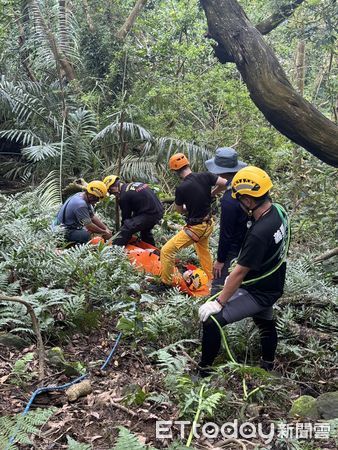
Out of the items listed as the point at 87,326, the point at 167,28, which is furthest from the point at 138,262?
the point at 167,28

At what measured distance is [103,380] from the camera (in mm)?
4375

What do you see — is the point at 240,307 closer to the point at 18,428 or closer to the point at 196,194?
the point at 18,428

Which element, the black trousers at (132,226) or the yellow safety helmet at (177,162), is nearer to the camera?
the yellow safety helmet at (177,162)

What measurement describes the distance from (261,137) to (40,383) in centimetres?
1062

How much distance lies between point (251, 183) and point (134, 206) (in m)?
4.32

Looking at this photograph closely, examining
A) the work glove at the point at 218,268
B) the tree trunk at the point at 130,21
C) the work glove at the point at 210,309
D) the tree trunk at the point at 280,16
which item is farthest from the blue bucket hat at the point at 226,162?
the tree trunk at the point at 130,21

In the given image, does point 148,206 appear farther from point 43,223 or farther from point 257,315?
point 257,315

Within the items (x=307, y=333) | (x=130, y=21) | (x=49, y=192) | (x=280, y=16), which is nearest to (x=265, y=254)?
(x=307, y=333)

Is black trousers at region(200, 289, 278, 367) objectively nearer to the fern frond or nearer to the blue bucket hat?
the blue bucket hat

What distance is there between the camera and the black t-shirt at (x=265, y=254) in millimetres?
4090

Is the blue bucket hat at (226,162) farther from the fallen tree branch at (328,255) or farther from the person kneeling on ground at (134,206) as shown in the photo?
the fallen tree branch at (328,255)

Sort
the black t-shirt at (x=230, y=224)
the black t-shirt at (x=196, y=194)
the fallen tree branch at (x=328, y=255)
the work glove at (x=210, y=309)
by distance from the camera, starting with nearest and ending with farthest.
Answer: the work glove at (x=210, y=309), the black t-shirt at (x=230, y=224), the black t-shirt at (x=196, y=194), the fallen tree branch at (x=328, y=255)

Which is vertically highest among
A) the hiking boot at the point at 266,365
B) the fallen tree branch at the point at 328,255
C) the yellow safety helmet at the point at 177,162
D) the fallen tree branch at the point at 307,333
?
the yellow safety helmet at the point at 177,162

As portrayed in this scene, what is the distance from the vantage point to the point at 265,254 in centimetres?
429
